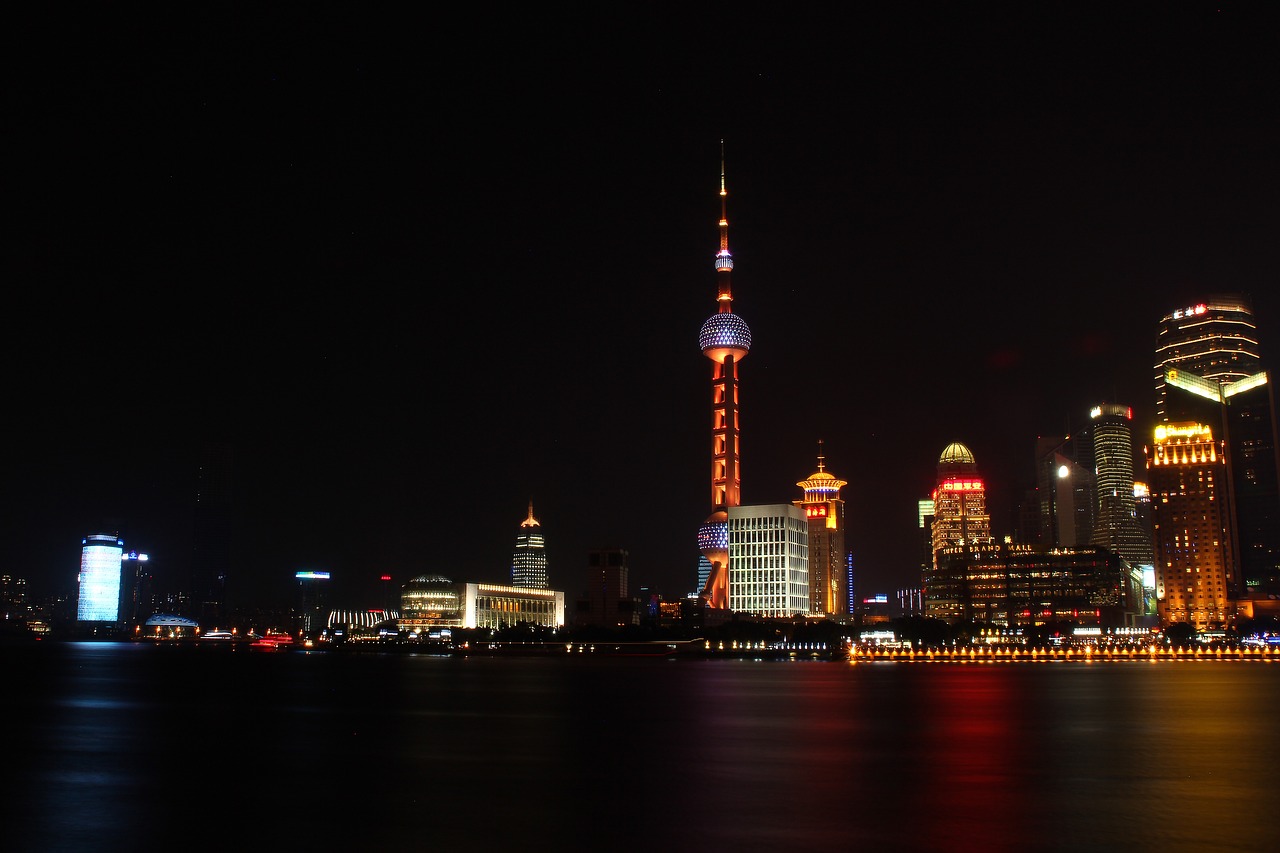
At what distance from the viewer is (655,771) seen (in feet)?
149

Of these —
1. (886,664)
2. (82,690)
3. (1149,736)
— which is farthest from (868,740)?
(886,664)

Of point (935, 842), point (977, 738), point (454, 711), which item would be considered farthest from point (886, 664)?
point (935, 842)

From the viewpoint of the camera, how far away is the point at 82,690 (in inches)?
4178

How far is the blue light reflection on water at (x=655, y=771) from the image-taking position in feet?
106

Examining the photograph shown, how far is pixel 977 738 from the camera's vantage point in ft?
189

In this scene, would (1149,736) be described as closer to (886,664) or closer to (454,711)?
(454,711)

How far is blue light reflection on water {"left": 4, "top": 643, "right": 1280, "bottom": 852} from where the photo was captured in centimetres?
3231

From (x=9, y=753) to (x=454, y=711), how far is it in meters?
30.5

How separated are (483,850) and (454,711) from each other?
50.4m

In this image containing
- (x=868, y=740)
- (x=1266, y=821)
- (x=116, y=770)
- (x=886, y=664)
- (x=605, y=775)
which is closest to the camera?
(x=1266, y=821)

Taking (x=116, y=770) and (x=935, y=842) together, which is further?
(x=116, y=770)

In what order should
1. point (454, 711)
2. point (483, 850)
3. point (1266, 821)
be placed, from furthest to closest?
point (454, 711) < point (1266, 821) < point (483, 850)

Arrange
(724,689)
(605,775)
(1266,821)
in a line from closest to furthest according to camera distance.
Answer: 1. (1266,821)
2. (605,775)
3. (724,689)

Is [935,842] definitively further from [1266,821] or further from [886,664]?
[886,664]
